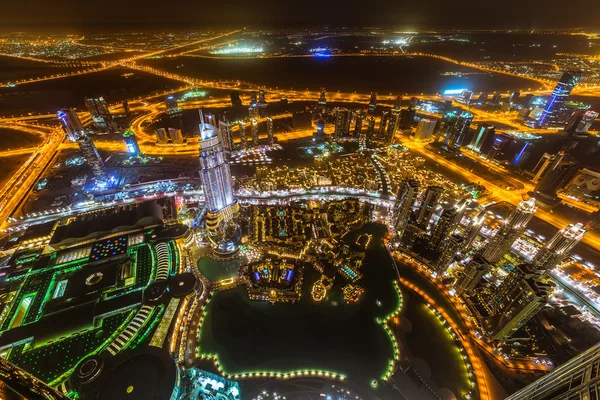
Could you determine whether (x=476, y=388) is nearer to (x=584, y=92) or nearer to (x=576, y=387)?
(x=576, y=387)

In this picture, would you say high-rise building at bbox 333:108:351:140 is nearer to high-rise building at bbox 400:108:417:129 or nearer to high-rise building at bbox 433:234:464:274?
high-rise building at bbox 400:108:417:129

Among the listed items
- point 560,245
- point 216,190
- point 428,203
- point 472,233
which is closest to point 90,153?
point 216,190

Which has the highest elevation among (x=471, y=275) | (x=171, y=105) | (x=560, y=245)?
(x=171, y=105)

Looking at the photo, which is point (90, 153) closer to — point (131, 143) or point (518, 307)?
point (131, 143)

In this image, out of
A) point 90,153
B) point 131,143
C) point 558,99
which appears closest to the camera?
point 90,153

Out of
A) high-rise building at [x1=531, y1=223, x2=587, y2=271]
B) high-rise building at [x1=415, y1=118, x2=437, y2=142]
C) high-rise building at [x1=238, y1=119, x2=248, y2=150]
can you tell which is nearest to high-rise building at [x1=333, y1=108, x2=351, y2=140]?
high-rise building at [x1=415, y1=118, x2=437, y2=142]

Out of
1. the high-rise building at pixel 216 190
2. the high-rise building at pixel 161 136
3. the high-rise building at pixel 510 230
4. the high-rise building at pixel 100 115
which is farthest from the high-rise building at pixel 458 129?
the high-rise building at pixel 100 115
